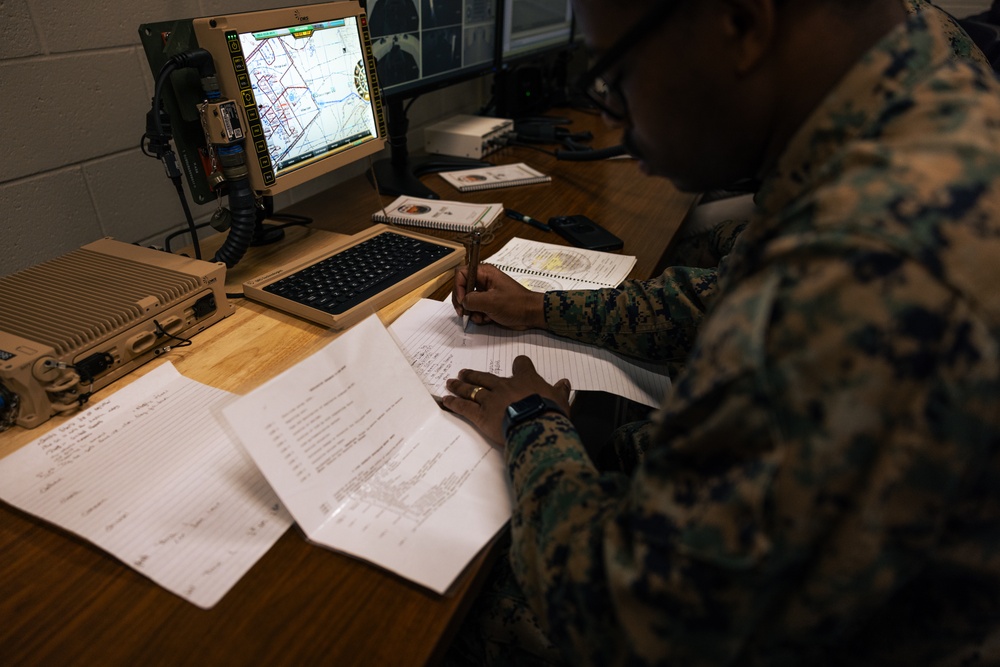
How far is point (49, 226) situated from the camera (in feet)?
3.32

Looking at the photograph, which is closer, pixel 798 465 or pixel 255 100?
pixel 798 465

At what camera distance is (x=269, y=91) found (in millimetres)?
920

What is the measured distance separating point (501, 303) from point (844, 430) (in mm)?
569

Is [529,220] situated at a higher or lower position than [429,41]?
lower

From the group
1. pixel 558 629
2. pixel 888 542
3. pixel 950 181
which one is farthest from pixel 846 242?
pixel 558 629

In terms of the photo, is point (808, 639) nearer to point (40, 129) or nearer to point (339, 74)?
point (339, 74)

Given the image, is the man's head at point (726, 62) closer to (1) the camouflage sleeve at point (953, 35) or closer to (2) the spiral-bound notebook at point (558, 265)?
(2) the spiral-bound notebook at point (558, 265)

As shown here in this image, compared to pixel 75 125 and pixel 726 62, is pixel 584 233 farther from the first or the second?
pixel 75 125

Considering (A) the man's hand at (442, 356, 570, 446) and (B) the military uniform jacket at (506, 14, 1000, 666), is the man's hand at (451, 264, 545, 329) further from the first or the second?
(B) the military uniform jacket at (506, 14, 1000, 666)

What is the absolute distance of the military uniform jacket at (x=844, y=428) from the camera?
13.9 inches

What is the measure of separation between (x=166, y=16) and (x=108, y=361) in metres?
0.71

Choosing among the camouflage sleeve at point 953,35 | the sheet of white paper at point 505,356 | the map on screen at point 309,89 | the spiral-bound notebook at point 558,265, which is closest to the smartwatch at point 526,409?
the sheet of white paper at point 505,356

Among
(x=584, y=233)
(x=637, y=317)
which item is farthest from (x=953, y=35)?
(x=637, y=317)

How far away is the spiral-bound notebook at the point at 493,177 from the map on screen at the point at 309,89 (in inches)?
12.0
